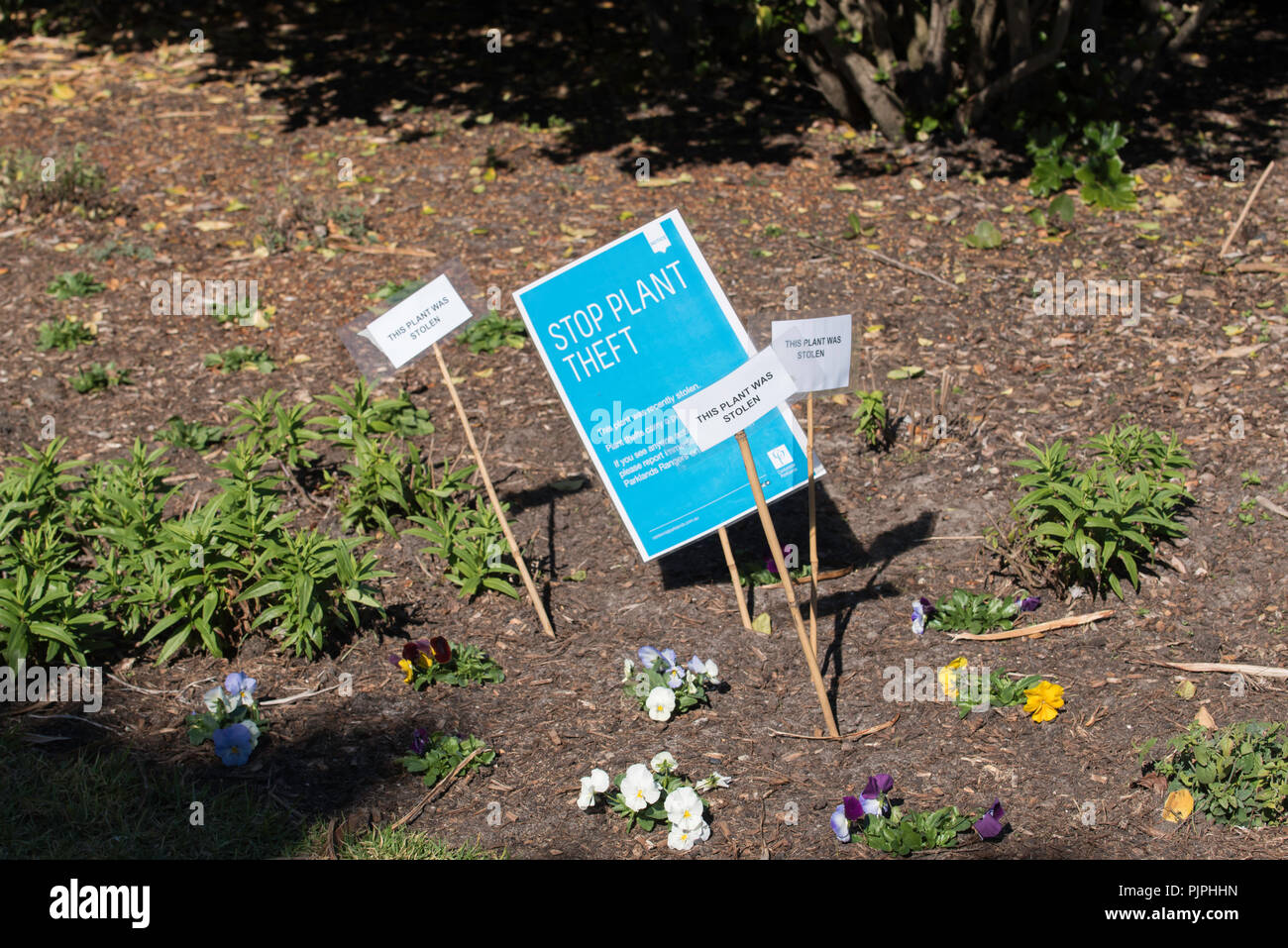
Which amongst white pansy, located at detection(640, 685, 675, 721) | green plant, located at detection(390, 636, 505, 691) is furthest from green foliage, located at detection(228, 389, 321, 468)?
white pansy, located at detection(640, 685, 675, 721)

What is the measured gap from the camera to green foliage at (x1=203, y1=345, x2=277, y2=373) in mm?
5594

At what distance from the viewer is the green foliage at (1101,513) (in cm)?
378

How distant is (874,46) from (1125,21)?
3.04 m

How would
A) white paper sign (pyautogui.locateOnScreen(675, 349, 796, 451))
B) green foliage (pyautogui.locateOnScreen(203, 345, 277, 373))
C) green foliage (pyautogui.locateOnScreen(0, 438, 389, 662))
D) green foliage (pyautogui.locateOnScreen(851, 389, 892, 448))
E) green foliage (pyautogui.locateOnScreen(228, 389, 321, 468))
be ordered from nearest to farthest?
1. white paper sign (pyautogui.locateOnScreen(675, 349, 796, 451))
2. green foliage (pyautogui.locateOnScreen(0, 438, 389, 662))
3. green foliage (pyautogui.locateOnScreen(228, 389, 321, 468))
4. green foliage (pyautogui.locateOnScreen(851, 389, 892, 448))
5. green foliage (pyautogui.locateOnScreen(203, 345, 277, 373))

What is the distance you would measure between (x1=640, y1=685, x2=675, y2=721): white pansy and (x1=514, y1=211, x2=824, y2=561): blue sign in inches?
22.6

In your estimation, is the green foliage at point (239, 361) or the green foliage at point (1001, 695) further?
the green foliage at point (239, 361)

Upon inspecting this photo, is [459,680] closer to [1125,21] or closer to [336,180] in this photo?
[336,180]

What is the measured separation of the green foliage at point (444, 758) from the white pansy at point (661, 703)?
1.71ft

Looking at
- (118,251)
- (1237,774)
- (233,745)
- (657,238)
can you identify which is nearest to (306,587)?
(233,745)

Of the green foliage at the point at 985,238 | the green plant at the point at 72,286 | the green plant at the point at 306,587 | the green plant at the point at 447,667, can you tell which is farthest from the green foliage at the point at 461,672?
the green foliage at the point at 985,238

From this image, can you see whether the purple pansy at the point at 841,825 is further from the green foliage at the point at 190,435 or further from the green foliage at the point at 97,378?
the green foliage at the point at 97,378

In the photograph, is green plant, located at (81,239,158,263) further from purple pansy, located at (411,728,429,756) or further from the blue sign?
purple pansy, located at (411,728,429,756)

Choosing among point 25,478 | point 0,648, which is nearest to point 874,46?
point 25,478

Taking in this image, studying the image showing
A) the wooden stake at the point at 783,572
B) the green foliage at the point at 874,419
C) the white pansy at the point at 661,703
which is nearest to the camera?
the wooden stake at the point at 783,572
